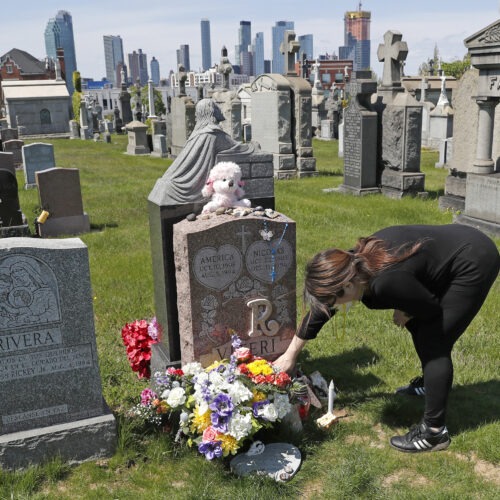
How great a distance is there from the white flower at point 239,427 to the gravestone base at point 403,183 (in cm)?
950

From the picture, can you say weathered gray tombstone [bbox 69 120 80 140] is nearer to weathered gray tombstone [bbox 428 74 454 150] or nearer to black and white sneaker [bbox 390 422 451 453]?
weathered gray tombstone [bbox 428 74 454 150]

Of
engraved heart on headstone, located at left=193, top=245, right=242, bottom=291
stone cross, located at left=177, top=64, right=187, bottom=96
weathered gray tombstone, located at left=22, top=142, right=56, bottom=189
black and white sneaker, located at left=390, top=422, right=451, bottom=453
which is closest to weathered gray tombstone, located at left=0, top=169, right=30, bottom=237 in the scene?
weathered gray tombstone, located at left=22, top=142, right=56, bottom=189

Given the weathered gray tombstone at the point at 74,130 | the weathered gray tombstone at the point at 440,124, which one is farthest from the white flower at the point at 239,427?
the weathered gray tombstone at the point at 74,130

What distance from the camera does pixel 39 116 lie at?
41.2 metres

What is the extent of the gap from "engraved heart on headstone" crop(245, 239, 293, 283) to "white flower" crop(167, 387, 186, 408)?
1070mm

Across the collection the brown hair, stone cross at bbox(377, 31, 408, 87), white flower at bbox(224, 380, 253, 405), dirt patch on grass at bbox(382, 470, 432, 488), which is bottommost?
dirt patch on grass at bbox(382, 470, 432, 488)

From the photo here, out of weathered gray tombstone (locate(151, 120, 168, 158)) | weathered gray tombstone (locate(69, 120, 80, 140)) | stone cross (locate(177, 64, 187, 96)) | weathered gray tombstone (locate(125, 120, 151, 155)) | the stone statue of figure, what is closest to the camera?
the stone statue of figure

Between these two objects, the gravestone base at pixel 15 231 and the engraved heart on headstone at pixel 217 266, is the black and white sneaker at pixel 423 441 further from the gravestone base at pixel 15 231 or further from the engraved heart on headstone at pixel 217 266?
the gravestone base at pixel 15 231

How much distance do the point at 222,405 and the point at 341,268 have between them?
1117 mm

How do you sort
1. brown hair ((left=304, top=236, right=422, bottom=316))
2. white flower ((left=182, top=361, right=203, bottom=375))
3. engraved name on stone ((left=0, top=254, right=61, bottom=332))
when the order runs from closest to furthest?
brown hair ((left=304, top=236, right=422, bottom=316)) < engraved name on stone ((left=0, top=254, right=61, bottom=332)) < white flower ((left=182, top=361, right=203, bottom=375))

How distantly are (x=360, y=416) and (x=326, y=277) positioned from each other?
146 cm

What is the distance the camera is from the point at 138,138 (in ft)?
74.8

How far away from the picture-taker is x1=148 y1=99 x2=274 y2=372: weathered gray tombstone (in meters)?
4.34

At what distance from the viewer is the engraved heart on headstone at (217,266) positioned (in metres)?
4.11
